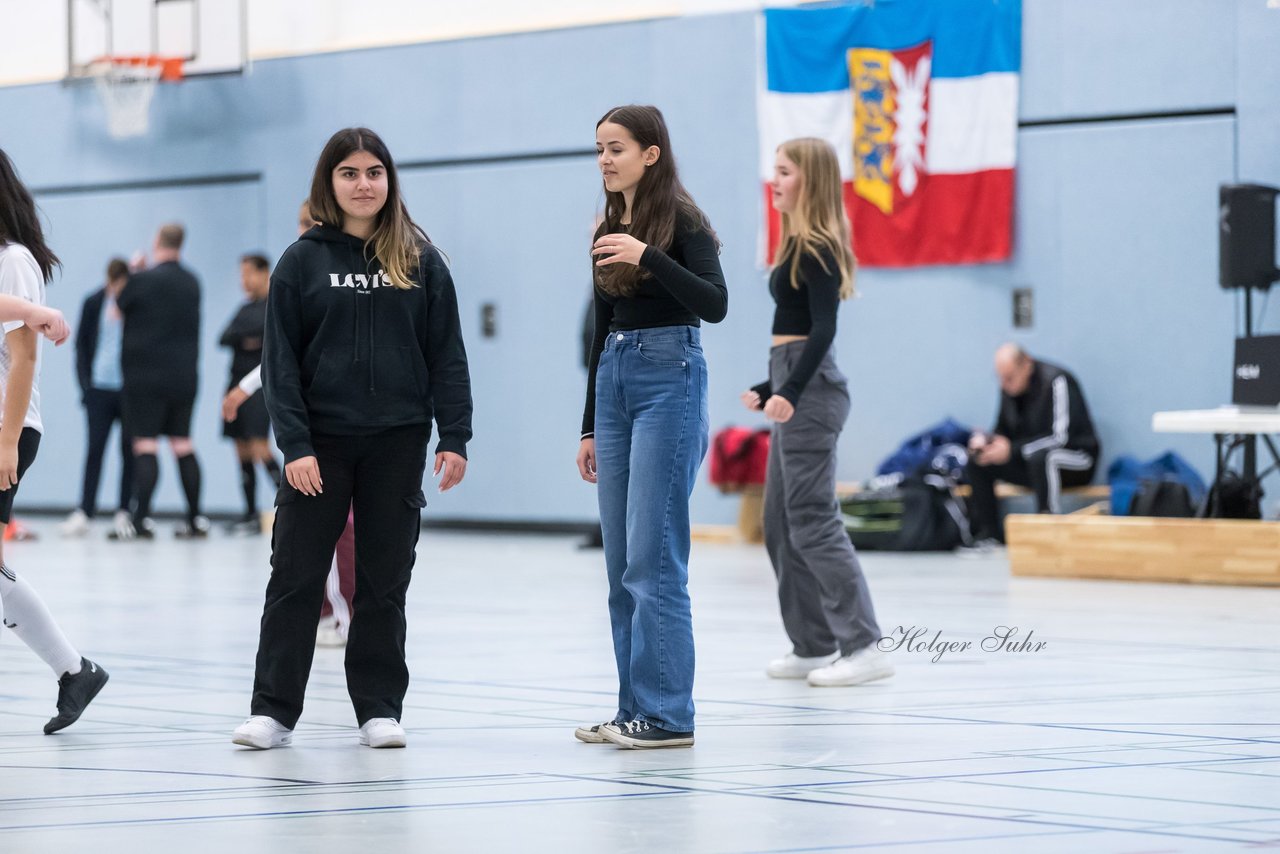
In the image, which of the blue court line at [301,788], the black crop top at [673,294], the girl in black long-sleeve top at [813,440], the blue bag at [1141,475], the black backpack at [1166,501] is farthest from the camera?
the blue bag at [1141,475]

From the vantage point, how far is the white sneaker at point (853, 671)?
225 inches

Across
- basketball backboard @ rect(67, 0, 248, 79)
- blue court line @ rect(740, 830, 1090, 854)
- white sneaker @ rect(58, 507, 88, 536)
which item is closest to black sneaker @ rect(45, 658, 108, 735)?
blue court line @ rect(740, 830, 1090, 854)

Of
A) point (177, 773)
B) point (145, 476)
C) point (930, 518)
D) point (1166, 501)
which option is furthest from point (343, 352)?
point (145, 476)

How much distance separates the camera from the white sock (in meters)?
4.77

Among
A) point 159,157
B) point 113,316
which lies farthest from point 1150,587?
point 159,157

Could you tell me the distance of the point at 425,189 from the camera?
14312mm

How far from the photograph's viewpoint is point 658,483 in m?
4.46

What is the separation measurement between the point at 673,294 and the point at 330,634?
3.03 m

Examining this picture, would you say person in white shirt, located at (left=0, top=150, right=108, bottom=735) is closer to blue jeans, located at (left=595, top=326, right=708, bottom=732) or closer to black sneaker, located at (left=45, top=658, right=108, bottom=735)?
black sneaker, located at (left=45, top=658, right=108, bottom=735)

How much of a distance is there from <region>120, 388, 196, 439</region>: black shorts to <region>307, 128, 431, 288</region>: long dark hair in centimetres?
842

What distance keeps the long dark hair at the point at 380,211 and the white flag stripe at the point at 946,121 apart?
7.84 metres

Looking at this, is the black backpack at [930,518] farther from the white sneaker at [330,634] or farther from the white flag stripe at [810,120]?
the white sneaker at [330,634]

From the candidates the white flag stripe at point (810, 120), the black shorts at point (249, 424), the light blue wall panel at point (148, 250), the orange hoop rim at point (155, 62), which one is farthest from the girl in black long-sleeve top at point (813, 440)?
the orange hoop rim at point (155, 62)

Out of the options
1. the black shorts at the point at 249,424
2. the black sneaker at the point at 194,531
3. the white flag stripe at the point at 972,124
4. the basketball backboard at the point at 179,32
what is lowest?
the black sneaker at the point at 194,531
